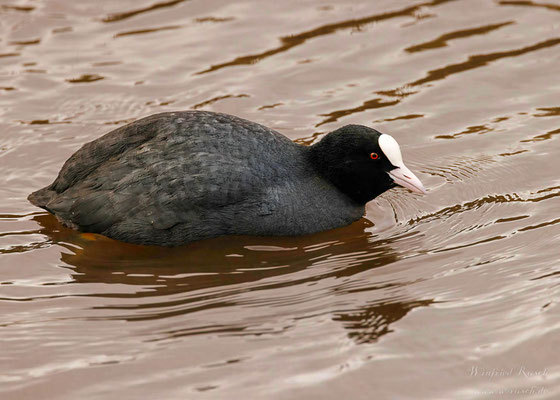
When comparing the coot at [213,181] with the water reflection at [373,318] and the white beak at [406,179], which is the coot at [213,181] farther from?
the water reflection at [373,318]

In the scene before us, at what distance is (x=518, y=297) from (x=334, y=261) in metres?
1.19

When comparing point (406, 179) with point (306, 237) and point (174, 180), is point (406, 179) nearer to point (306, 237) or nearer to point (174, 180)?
point (306, 237)

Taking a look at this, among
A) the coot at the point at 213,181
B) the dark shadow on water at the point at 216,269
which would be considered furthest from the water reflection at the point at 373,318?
the coot at the point at 213,181

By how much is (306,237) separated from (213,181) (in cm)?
77

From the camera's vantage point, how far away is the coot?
5.98m

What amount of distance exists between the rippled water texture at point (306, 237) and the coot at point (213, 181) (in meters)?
0.17

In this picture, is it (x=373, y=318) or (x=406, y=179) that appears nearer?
(x=373, y=318)

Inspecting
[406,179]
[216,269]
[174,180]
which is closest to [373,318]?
[216,269]

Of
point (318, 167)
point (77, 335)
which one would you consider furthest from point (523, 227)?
point (77, 335)

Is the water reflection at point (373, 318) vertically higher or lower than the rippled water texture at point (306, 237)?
lower

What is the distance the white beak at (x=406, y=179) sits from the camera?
6.31 m

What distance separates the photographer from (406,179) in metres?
6.33

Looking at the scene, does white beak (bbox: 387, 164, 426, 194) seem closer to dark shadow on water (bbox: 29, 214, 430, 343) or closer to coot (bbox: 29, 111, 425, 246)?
coot (bbox: 29, 111, 425, 246)

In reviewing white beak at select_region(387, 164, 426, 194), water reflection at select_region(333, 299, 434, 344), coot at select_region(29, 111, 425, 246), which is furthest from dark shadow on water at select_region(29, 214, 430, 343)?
white beak at select_region(387, 164, 426, 194)
